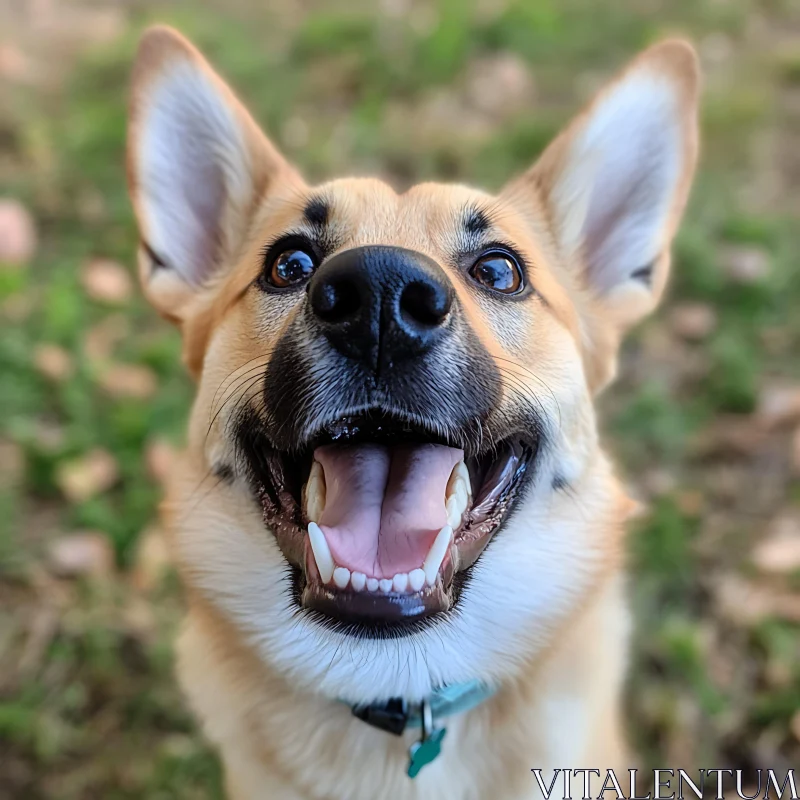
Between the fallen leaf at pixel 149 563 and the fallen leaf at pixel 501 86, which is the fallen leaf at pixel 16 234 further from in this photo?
the fallen leaf at pixel 501 86

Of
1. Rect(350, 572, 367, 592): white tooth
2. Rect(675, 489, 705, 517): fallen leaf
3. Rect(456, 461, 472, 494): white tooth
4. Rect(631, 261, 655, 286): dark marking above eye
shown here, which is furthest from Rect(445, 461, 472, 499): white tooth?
Rect(675, 489, 705, 517): fallen leaf

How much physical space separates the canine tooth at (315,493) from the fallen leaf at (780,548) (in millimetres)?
2132

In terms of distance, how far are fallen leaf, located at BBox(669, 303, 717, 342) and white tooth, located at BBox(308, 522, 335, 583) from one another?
2.83m

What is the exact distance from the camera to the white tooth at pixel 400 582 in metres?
1.59

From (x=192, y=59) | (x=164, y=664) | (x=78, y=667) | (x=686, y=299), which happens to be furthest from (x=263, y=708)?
(x=686, y=299)

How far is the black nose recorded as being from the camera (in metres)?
1.46

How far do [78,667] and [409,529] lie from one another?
187 centimetres

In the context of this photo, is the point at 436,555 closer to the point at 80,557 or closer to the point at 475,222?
the point at 475,222

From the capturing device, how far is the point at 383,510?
171 cm

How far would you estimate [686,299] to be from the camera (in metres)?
3.94

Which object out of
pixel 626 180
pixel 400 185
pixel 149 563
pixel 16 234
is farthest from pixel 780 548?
pixel 16 234

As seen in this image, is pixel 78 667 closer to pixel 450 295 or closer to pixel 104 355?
pixel 104 355

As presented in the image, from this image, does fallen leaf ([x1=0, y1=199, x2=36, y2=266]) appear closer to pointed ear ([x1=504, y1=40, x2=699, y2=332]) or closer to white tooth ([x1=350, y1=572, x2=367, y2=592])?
pointed ear ([x1=504, y1=40, x2=699, y2=332])

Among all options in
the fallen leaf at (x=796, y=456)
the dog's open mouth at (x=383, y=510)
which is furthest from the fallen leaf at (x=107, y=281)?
the fallen leaf at (x=796, y=456)
